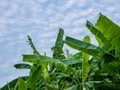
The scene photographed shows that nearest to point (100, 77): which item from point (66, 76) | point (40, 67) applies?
point (66, 76)

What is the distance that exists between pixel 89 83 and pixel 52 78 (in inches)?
12.5

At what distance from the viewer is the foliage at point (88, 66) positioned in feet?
6.00

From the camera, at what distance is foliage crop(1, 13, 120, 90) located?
183 cm

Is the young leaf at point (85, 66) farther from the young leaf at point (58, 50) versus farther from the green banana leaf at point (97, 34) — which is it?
the young leaf at point (58, 50)

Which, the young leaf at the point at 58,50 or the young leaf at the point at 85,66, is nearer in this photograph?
the young leaf at the point at 85,66

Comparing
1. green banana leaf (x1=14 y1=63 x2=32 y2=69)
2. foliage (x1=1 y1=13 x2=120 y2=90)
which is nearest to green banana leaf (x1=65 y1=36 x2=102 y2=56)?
foliage (x1=1 y1=13 x2=120 y2=90)

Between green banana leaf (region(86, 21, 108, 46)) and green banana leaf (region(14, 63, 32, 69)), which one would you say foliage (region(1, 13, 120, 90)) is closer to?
green banana leaf (region(86, 21, 108, 46))

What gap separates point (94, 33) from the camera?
2062 millimetres

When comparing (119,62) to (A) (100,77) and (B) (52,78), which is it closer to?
(A) (100,77)

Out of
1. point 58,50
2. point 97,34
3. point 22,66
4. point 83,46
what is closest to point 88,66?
point 83,46

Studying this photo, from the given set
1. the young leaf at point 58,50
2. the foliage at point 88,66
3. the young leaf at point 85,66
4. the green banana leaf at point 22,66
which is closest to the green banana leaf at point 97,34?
the foliage at point 88,66

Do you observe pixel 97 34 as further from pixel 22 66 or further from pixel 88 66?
pixel 22 66

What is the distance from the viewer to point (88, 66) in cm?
191

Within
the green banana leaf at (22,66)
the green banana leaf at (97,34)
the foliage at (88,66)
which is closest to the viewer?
the foliage at (88,66)
